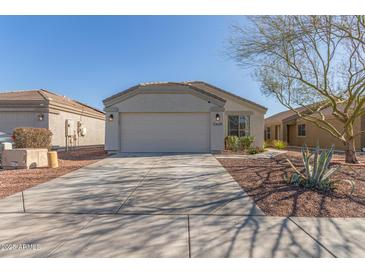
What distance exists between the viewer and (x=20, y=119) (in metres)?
13.8

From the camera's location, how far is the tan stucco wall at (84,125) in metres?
14.5

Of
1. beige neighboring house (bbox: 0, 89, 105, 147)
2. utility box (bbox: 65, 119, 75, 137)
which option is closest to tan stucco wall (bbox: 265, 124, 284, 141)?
beige neighboring house (bbox: 0, 89, 105, 147)

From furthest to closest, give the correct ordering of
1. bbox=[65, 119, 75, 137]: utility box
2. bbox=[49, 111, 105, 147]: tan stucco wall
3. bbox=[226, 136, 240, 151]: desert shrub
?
bbox=[65, 119, 75, 137]: utility box → bbox=[49, 111, 105, 147]: tan stucco wall → bbox=[226, 136, 240, 151]: desert shrub

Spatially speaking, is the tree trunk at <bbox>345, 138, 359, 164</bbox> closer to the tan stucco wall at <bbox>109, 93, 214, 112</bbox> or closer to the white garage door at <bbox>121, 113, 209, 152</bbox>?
the white garage door at <bbox>121, 113, 209, 152</bbox>

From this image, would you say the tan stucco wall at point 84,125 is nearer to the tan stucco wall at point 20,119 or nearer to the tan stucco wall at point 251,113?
the tan stucco wall at point 20,119

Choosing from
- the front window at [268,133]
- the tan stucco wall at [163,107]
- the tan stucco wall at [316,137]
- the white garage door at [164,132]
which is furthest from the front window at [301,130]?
the white garage door at [164,132]

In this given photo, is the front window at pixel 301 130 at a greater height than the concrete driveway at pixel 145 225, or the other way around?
the front window at pixel 301 130

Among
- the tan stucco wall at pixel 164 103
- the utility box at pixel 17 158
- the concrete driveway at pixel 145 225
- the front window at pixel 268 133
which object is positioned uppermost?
the tan stucco wall at pixel 164 103

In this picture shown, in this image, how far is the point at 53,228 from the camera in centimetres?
314

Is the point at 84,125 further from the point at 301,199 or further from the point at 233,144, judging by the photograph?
the point at 301,199

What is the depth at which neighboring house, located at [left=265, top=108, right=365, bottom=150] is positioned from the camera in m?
15.3

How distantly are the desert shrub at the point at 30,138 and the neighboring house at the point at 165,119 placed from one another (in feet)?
10.7

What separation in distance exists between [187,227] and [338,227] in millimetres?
2464

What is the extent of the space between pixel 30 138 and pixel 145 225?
30.8ft
